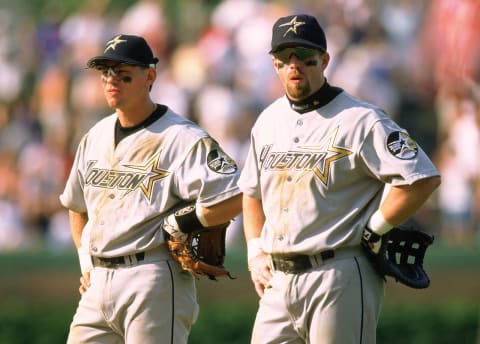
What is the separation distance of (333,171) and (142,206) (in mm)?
1153

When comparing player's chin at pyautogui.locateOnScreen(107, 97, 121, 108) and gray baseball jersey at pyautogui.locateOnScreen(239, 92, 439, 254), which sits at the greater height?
player's chin at pyautogui.locateOnScreen(107, 97, 121, 108)

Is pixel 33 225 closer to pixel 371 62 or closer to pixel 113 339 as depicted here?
pixel 371 62

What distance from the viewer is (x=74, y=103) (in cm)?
1681

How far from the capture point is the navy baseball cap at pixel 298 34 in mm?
6367

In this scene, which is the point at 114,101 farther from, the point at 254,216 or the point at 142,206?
the point at 254,216

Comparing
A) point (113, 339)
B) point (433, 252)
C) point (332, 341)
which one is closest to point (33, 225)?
point (433, 252)

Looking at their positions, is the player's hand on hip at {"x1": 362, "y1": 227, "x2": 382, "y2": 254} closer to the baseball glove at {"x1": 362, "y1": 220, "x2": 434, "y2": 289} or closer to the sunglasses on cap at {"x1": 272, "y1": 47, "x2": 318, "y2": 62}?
the baseball glove at {"x1": 362, "y1": 220, "x2": 434, "y2": 289}

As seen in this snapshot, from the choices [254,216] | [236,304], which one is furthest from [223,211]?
[236,304]

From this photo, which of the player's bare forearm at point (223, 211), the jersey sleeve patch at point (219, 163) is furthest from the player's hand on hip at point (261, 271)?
the jersey sleeve patch at point (219, 163)

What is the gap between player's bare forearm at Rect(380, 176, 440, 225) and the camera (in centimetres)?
621

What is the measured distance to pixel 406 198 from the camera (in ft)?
20.4

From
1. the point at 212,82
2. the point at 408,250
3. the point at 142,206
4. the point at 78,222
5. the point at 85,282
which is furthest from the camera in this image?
the point at 212,82

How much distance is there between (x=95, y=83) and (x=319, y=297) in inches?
416

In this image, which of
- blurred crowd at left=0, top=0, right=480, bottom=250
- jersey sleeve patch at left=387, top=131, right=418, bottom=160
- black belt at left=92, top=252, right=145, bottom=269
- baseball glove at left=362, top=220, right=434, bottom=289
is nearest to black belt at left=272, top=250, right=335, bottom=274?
baseball glove at left=362, top=220, right=434, bottom=289
